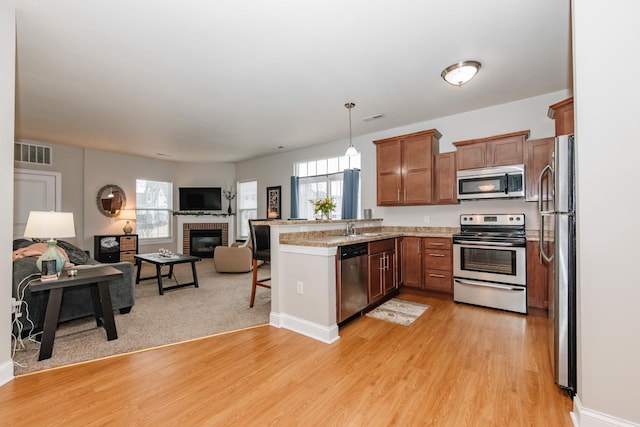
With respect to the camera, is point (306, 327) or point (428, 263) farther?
point (428, 263)

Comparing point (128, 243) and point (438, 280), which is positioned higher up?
point (128, 243)

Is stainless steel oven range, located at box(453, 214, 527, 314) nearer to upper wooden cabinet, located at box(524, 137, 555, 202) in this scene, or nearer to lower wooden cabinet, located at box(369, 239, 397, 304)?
upper wooden cabinet, located at box(524, 137, 555, 202)

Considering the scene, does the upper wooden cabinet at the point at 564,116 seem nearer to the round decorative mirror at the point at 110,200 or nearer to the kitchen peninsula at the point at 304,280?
the kitchen peninsula at the point at 304,280

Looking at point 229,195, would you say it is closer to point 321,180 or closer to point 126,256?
point 126,256

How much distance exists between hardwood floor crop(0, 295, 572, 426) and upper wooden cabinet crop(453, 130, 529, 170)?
2114 millimetres

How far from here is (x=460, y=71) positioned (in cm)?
298

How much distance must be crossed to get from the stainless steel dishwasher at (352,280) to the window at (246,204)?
5.09m

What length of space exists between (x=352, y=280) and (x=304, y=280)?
1.78ft

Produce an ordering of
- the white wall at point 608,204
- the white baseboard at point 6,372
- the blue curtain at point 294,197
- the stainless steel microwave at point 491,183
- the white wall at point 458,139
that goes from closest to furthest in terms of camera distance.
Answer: the white wall at point 608,204
the white baseboard at point 6,372
the stainless steel microwave at point 491,183
the white wall at point 458,139
the blue curtain at point 294,197

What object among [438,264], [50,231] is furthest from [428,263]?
[50,231]

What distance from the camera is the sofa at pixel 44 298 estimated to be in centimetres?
271

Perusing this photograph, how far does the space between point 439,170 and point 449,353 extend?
2708 mm

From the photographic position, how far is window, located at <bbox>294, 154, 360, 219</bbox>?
233 inches

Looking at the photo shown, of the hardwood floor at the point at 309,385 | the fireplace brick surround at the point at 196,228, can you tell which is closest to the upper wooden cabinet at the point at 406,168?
the hardwood floor at the point at 309,385
